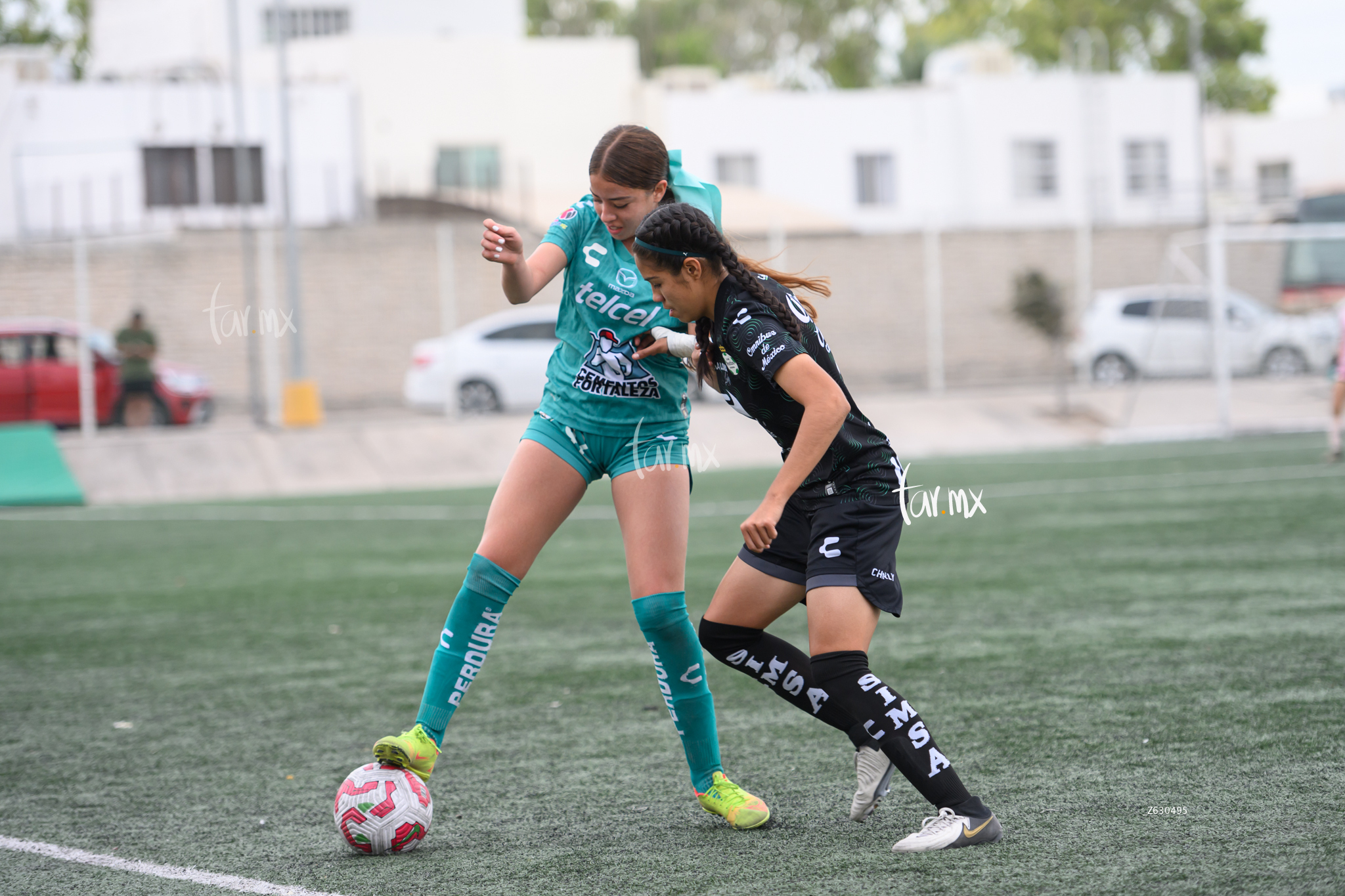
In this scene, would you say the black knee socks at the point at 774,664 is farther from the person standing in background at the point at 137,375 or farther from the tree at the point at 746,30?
the tree at the point at 746,30

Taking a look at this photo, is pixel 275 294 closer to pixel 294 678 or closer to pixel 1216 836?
pixel 294 678

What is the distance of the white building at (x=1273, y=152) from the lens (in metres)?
38.6

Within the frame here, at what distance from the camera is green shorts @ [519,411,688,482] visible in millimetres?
3865

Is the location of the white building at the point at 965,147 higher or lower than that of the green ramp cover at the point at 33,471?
higher

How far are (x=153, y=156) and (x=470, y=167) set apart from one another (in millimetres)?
7930

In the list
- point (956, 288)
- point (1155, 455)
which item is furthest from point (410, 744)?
point (956, 288)

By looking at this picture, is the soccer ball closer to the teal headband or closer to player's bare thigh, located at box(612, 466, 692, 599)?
player's bare thigh, located at box(612, 466, 692, 599)

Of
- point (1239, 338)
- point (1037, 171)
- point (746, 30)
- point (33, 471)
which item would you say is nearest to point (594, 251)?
point (33, 471)

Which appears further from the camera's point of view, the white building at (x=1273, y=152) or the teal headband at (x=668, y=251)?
the white building at (x=1273, y=152)

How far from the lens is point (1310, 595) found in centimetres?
695

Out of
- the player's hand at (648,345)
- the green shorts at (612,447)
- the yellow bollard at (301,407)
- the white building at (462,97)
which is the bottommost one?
the yellow bollard at (301,407)

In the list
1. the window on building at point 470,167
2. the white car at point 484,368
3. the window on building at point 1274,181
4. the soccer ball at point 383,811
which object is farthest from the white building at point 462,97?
the soccer ball at point 383,811

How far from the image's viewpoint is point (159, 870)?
3545 millimetres

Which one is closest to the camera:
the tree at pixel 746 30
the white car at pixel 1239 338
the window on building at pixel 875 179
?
the white car at pixel 1239 338
